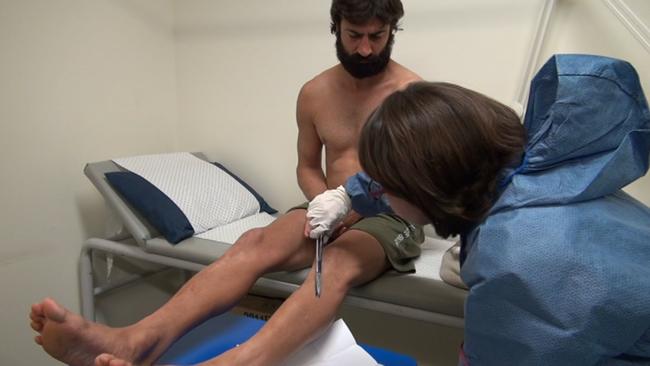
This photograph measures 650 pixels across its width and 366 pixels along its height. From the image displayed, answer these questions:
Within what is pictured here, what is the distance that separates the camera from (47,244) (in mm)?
1511

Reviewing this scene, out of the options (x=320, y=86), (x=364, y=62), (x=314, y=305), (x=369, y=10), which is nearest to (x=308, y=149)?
(x=320, y=86)

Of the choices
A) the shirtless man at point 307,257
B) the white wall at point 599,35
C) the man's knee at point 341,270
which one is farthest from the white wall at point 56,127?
the white wall at point 599,35

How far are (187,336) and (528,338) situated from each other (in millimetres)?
717

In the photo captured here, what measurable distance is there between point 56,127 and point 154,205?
1.49 ft

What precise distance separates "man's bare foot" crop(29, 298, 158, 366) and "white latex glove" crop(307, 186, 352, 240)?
17.4 inches

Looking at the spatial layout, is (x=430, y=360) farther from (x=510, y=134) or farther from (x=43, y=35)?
(x=43, y=35)

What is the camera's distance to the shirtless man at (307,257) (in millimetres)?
818

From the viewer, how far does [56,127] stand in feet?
4.93

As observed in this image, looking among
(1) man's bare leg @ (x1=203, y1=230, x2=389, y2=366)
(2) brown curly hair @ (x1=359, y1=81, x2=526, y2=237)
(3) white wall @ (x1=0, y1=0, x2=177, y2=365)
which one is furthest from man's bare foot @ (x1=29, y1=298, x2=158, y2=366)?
(3) white wall @ (x1=0, y1=0, x2=177, y2=365)

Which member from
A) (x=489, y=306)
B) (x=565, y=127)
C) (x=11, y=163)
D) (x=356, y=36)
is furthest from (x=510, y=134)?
(x=11, y=163)

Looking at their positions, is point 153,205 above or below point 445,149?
below

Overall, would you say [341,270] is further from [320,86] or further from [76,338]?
[320,86]

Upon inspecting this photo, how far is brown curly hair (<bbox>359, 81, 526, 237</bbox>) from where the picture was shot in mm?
671

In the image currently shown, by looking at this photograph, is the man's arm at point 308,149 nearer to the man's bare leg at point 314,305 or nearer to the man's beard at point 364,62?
the man's beard at point 364,62
